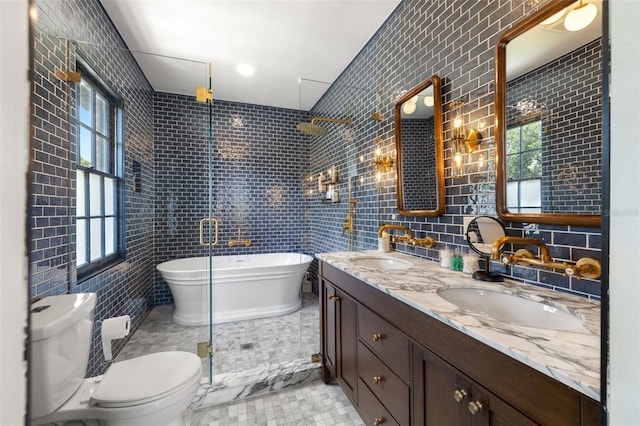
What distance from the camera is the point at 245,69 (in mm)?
3080

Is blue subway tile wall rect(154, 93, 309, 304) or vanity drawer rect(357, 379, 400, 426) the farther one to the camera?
blue subway tile wall rect(154, 93, 309, 304)

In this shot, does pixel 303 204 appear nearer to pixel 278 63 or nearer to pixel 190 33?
pixel 278 63

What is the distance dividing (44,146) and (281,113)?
2956 mm

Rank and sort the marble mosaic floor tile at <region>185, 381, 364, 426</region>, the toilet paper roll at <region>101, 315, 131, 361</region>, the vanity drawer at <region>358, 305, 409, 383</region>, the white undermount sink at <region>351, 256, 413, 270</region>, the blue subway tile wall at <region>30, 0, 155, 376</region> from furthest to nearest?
1. the white undermount sink at <region>351, 256, 413, 270</region>
2. the marble mosaic floor tile at <region>185, 381, 364, 426</region>
3. the toilet paper roll at <region>101, 315, 131, 361</region>
4. the blue subway tile wall at <region>30, 0, 155, 376</region>
5. the vanity drawer at <region>358, 305, 409, 383</region>

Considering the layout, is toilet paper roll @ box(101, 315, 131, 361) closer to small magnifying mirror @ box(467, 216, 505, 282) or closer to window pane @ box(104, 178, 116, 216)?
window pane @ box(104, 178, 116, 216)

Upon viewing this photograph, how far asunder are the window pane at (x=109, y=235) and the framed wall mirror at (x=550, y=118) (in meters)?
2.75

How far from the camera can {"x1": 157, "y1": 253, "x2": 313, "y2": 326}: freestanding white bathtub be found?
291cm

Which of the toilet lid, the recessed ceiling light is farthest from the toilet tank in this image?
the recessed ceiling light

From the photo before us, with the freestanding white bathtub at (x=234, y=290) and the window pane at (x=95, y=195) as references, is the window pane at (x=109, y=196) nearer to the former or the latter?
the window pane at (x=95, y=195)

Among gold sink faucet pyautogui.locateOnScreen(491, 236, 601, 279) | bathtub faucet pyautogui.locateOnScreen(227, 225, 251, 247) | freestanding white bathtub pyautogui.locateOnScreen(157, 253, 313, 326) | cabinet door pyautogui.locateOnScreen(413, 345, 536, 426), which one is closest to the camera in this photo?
cabinet door pyautogui.locateOnScreen(413, 345, 536, 426)

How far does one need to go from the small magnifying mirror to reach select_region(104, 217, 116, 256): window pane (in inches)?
103
